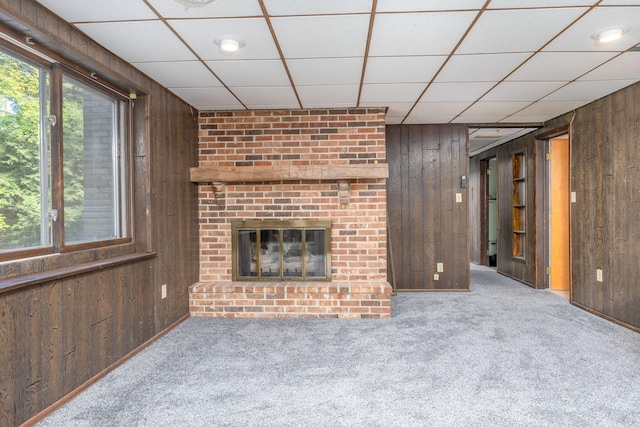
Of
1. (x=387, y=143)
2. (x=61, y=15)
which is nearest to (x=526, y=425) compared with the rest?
(x=61, y=15)

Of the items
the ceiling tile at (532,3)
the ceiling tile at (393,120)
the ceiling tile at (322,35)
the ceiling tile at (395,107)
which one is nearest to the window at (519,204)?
the ceiling tile at (393,120)

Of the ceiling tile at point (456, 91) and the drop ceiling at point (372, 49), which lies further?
the ceiling tile at point (456, 91)

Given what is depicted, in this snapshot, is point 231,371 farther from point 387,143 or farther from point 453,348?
point 387,143

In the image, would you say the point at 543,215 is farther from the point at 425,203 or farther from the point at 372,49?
the point at 372,49

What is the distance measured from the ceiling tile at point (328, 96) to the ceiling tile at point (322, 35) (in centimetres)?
65

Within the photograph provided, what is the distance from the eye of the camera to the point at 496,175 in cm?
592

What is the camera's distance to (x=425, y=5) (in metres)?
1.87

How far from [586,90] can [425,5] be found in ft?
7.50

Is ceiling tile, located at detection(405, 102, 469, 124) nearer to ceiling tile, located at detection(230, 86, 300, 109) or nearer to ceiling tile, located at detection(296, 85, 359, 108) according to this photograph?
ceiling tile, located at detection(296, 85, 359, 108)

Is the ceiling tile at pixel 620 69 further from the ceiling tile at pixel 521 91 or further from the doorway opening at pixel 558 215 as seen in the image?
the doorway opening at pixel 558 215

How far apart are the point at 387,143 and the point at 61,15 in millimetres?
3509

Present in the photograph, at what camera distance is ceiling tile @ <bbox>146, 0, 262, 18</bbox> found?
1.83 metres

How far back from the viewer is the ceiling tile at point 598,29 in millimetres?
1946

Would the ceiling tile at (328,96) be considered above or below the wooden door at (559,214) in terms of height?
above
